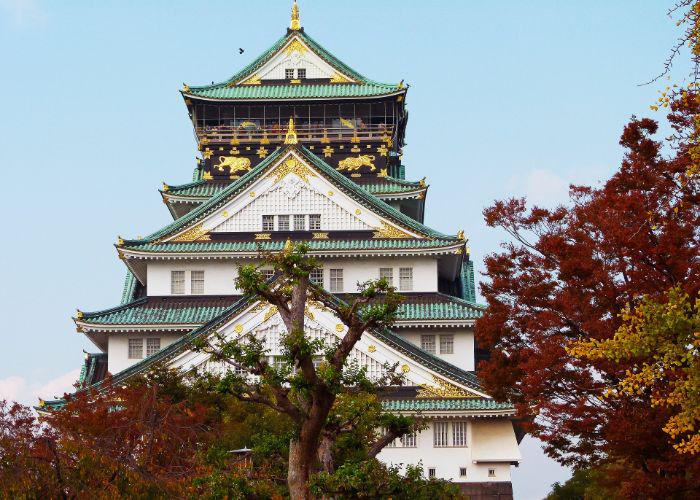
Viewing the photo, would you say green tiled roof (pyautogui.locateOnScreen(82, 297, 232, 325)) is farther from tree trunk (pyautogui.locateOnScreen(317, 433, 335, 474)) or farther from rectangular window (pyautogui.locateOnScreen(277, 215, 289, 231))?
tree trunk (pyautogui.locateOnScreen(317, 433, 335, 474))

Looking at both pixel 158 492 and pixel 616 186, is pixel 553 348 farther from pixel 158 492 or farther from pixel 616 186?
pixel 158 492

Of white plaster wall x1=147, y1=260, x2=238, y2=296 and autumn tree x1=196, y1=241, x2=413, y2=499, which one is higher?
white plaster wall x1=147, y1=260, x2=238, y2=296

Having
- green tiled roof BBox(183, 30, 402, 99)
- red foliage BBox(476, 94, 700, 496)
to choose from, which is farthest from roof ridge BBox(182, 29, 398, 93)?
red foliage BBox(476, 94, 700, 496)

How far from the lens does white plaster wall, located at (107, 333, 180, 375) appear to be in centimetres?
4950

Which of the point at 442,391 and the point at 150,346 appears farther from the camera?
the point at 150,346

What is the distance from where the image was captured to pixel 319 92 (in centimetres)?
5875

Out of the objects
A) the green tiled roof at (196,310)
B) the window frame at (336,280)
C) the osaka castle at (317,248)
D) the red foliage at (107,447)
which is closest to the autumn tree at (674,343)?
the red foliage at (107,447)

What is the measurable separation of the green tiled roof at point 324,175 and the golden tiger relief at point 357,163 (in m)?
4.53

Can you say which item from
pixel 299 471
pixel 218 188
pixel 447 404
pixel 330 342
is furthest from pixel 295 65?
pixel 299 471

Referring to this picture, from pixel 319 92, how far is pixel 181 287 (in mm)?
12569

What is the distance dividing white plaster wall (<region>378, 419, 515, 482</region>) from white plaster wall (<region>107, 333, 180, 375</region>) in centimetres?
965

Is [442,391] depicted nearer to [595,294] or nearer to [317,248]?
[317,248]

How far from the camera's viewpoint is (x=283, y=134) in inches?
2272

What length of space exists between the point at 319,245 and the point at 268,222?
8.81ft
